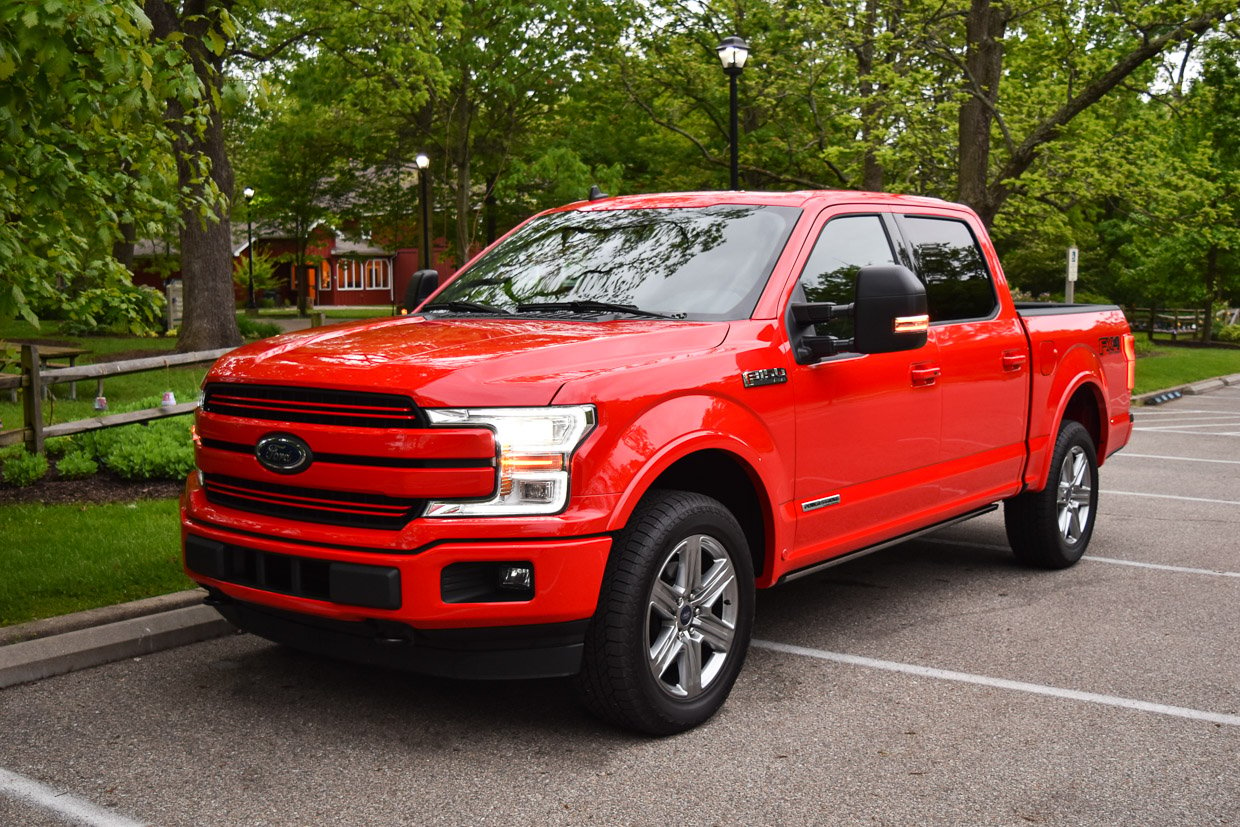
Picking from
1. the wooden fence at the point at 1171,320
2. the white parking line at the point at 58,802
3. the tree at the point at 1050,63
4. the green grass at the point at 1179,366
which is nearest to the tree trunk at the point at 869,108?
the tree at the point at 1050,63

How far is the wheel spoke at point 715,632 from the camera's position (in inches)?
188

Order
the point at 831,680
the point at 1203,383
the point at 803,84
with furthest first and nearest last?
1. the point at 803,84
2. the point at 1203,383
3. the point at 831,680

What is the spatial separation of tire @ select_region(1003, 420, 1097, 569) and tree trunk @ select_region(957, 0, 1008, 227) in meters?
14.2

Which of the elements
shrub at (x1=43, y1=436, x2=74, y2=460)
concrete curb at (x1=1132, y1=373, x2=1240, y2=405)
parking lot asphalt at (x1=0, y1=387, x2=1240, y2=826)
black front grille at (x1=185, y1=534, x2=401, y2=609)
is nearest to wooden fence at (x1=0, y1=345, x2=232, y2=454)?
shrub at (x1=43, y1=436, x2=74, y2=460)

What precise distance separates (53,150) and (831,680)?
476 centimetres

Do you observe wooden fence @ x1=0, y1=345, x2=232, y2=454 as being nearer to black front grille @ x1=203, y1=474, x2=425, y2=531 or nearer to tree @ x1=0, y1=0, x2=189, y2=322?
tree @ x1=0, y1=0, x2=189, y2=322

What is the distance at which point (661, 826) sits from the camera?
12.6 feet

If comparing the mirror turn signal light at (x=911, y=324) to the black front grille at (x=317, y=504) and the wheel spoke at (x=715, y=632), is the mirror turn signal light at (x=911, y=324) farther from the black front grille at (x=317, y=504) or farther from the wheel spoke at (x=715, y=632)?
the black front grille at (x=317, y=504)

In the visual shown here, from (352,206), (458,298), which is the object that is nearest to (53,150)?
(458,298)

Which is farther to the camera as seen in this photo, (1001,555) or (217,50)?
(1001,555)

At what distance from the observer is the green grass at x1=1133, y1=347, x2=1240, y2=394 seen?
24.4 metres

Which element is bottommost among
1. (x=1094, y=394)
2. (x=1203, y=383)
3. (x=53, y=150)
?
(x=1203, y=383)

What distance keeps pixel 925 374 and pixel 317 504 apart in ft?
9.84

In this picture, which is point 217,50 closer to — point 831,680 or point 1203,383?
point 831,680
